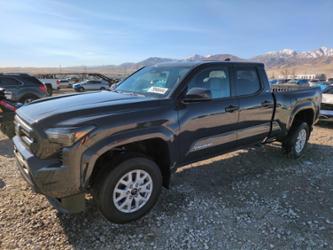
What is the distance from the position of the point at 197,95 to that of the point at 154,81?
865mm

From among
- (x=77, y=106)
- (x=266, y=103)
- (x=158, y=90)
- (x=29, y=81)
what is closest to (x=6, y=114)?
(x=77, y=106)

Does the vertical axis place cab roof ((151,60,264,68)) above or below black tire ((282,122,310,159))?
above

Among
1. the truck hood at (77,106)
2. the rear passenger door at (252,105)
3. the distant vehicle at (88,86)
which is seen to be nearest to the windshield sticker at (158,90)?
the truck hood at (77,106)

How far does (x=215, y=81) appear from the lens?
4133 millimetres

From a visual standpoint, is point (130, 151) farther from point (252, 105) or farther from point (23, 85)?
point (23, 85)

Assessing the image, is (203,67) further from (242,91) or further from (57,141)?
(57,141)

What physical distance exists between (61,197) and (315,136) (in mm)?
7244

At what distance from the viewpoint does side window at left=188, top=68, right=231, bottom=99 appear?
12.8ft

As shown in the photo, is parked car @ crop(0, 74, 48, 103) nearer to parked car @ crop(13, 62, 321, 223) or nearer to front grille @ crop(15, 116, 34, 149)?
parked car @ crop(13, 62, 321, 223)

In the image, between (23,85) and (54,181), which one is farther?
(23,85)

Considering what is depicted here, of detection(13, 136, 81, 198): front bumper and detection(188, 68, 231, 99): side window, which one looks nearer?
detection(13, 136, 81, 198): front bumper

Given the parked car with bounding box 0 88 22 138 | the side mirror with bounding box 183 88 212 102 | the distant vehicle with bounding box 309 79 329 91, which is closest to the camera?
the side mirror with bounding box 183 88 212 102

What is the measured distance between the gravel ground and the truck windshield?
1495 millimetres

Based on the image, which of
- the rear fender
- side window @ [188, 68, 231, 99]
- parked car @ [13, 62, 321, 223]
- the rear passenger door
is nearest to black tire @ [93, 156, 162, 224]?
parked car @ [13, 62, 321, 223]
